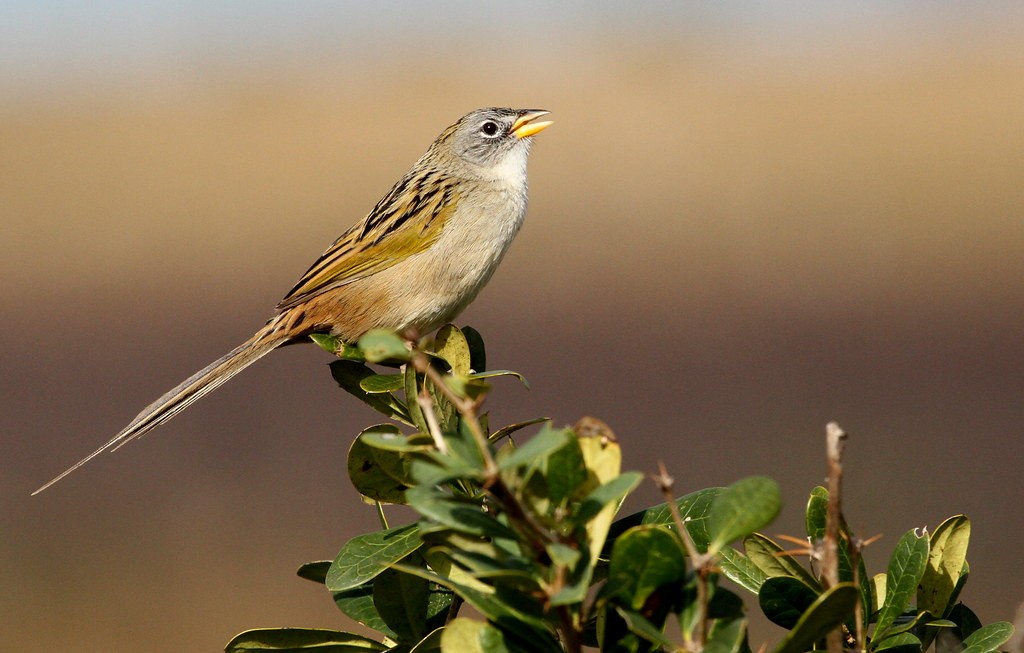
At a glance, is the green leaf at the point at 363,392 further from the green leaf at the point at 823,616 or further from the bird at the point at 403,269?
the bird at the point at 403,269

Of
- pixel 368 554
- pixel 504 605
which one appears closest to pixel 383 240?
pixel 368 554

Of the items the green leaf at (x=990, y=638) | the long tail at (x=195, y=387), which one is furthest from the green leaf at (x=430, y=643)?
the long tail at (x=195, y=387)

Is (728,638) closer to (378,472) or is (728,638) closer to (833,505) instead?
(833,505)

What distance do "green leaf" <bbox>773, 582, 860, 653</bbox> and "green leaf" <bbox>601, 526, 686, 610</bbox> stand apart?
14 cm

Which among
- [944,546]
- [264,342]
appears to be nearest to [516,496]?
[944,546]

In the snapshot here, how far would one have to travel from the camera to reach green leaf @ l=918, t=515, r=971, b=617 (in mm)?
1694

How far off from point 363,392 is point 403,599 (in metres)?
0.70

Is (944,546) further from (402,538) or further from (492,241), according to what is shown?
(492,241)

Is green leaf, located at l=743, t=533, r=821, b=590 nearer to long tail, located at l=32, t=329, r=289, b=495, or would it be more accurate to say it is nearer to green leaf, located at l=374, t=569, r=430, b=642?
green leaf, located at l=374, t=569, r=430, b=642

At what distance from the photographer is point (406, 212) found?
5039 millimetres

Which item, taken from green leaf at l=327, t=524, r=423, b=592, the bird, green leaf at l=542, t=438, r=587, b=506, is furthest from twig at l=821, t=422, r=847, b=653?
the bird

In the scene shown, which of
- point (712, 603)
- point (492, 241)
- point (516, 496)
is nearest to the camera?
point (516, 496)

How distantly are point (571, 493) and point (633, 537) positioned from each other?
8cm

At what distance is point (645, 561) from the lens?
48.1 inches
